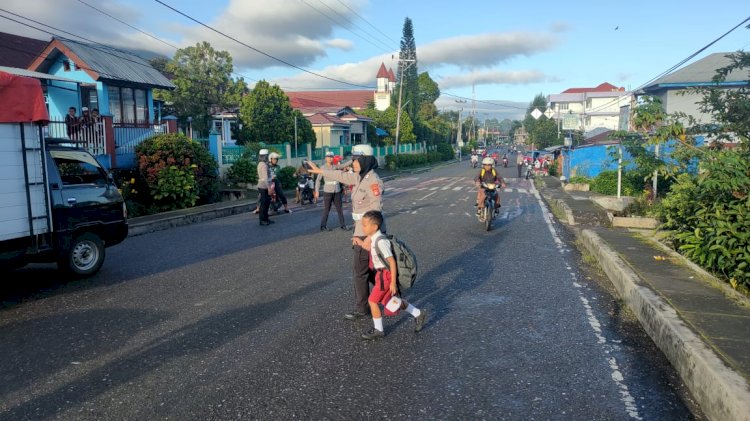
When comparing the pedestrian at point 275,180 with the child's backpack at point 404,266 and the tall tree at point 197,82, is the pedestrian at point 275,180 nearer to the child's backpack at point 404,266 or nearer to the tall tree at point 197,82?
the child's backpack at point 404,266

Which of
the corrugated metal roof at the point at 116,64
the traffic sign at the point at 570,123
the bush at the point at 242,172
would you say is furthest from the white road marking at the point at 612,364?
the traffic sign at the point at 570,123

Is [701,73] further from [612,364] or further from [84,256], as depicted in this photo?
[84,256]

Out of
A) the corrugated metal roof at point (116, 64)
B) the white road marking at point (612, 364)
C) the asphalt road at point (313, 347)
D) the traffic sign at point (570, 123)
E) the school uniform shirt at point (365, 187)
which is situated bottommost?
the white road marking at point (612, 364)

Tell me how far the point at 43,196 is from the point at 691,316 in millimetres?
7605

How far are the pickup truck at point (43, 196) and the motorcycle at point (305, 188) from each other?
34.6 feet

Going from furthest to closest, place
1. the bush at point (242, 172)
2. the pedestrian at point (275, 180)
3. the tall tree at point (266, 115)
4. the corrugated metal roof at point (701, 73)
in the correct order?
the tall tree at point (266, 115)
the corrugated metal roof at point (701, 73)
the bush at point (242, 172)
the pedestrian at point (275, 180)

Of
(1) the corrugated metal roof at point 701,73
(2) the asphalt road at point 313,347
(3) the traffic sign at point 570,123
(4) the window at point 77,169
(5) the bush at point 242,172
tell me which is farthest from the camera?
(3) the traffic sign at point 570,123

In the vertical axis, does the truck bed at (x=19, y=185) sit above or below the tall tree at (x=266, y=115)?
below

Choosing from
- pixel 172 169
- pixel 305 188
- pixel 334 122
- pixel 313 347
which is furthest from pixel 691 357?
pixel 334 122

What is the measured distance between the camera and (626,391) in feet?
14.0

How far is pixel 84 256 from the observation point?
26.3ft

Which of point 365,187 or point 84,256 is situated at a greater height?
point 365,187

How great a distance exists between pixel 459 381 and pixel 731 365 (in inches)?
79.0

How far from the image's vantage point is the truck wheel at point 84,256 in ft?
25.2
